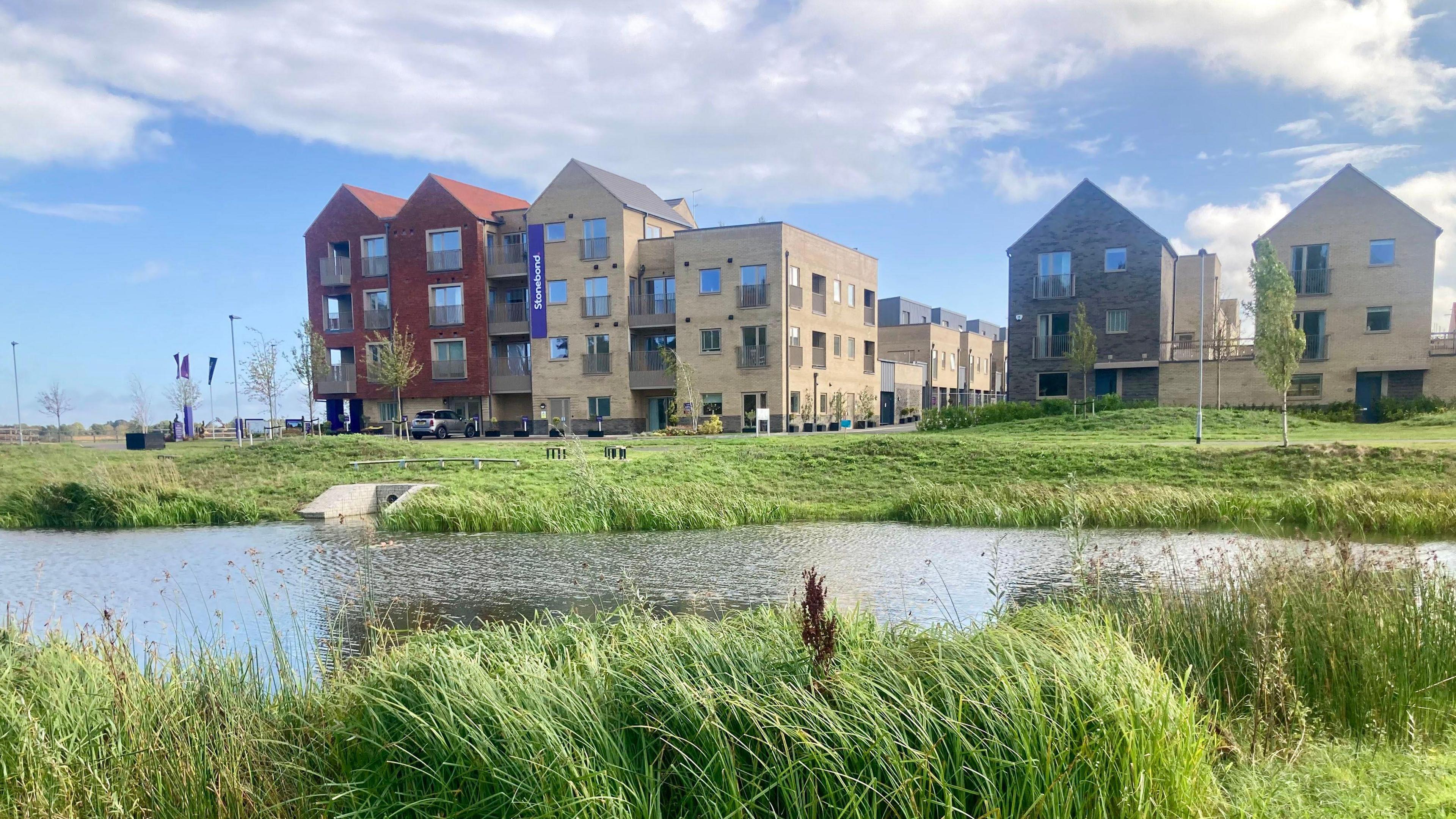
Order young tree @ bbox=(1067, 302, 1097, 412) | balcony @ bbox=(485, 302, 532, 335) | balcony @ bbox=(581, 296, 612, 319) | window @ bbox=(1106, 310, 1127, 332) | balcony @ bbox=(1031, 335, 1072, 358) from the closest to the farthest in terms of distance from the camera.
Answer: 1. young tree @ bbox=(1067, 302, 1097, 412)
2. window @ bbox=(1106, 310, 1127, 332)
3. balcony @ bbox=(1031, 335, 1072, 358)
4. balcony @ bbox=(581, 296, 612, 319)
5. balcony @ bbox=(485, 302, 532, 335)

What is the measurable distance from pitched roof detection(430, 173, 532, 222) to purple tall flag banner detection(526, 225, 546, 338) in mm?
3795

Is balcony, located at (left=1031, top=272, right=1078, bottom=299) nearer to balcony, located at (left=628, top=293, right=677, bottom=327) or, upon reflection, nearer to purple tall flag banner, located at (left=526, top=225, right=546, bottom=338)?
balcony, located at (left=628, top=293, right=677, bottom=327)

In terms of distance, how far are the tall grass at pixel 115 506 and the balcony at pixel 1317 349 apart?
126 ft

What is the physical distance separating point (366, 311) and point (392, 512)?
3375 cm

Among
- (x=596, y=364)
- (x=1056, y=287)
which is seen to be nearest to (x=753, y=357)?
(x=596, y=364)

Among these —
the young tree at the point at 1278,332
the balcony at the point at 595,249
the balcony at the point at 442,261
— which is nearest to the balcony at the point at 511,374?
the balcony at the point at 442,261

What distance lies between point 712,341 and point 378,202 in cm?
2289

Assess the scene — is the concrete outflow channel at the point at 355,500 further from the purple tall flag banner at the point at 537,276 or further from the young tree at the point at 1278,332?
the purple tall flag banner at the point at 537,276

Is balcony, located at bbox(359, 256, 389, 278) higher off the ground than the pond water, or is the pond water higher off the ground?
balcony, located at bbox(359, 256, 389, 278)

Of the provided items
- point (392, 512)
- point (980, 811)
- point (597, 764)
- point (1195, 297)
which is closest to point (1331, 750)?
point (980, 811)

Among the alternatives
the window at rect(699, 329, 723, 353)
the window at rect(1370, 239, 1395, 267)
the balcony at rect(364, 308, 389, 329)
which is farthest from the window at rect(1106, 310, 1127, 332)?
the balcony at rect(364, 308, 389, 329)

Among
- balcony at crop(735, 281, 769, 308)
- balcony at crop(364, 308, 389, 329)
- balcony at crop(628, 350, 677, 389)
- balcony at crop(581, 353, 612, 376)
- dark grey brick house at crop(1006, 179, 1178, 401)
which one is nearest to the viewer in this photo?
dark grey brick house at crop(1006, 179, 1178, 401)

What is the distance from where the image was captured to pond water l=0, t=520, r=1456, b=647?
8.27 meters

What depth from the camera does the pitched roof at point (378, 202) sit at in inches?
1868
